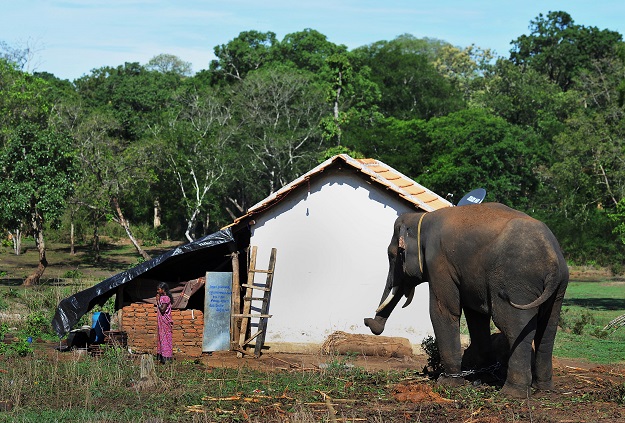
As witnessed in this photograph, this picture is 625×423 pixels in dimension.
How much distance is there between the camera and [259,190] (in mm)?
56062

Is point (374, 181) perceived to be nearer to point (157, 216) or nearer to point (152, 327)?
point (152, 327)

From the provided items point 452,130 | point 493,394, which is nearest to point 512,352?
point 493,394

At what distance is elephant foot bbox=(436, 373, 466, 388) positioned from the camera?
43.1 feet

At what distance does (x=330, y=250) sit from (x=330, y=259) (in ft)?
0.60

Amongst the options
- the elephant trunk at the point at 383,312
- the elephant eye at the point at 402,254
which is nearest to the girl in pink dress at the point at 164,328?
the elephant trunk at the point at 383,312

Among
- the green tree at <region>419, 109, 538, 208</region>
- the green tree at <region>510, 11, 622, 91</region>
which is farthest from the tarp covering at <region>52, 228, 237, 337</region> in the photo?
the green tree at <region>510, 11, 622, 91</region>

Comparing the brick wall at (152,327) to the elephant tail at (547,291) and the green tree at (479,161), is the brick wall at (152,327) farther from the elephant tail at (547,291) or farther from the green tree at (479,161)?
the green tree at (479,161)

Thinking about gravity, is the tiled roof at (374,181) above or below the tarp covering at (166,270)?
above

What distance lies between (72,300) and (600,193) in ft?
89.9

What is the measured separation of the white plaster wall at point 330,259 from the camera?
61.3 feet

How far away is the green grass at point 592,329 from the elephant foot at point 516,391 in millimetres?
6021

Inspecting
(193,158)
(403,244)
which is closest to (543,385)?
(403,244)

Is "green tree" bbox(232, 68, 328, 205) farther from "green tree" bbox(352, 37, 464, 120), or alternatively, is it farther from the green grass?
the green grass

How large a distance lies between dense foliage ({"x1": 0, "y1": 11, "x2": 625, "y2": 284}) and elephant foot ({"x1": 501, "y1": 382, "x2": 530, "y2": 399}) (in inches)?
756
